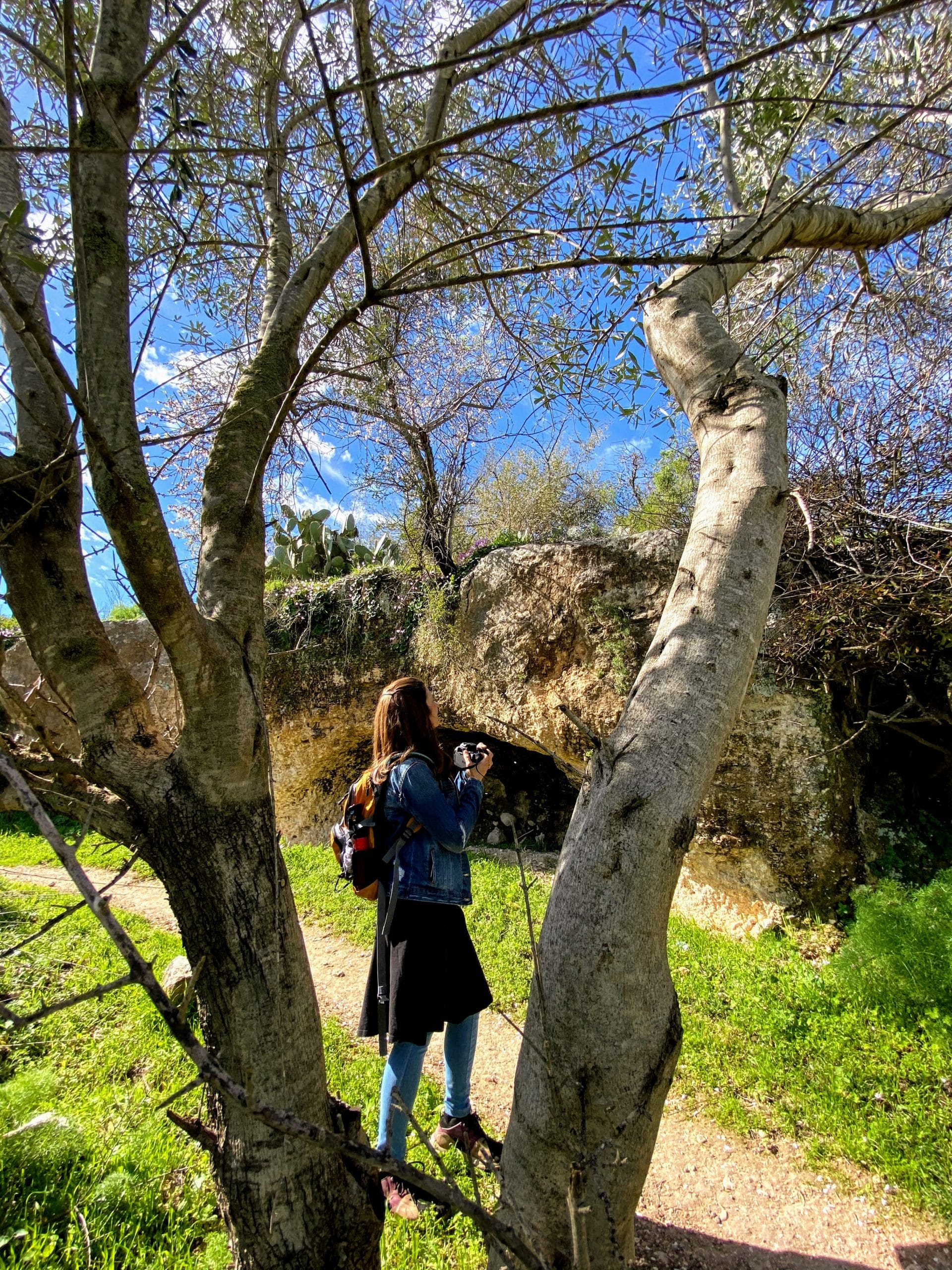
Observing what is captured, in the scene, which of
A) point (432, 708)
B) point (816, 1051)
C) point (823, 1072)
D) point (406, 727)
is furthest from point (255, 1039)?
point (816, 1051)

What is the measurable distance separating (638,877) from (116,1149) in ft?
9.79

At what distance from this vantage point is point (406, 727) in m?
2.74

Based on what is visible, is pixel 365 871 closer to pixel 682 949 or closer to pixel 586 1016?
pixel 586 1016

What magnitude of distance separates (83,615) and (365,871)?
1449 millimetres

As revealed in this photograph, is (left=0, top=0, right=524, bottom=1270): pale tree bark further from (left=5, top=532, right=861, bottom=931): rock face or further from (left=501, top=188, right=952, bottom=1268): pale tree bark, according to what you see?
(left=501, top=188, right=952, bottom=1268): pale tree bark

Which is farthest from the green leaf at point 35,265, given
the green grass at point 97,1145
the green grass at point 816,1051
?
the green grass at point 816,1051

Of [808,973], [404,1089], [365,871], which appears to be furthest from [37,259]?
[808,973]

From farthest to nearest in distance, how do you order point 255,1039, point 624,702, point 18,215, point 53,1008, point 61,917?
point 624,702 → point 255,1039 → point 61,917 → point 18,215 → point 53,1008

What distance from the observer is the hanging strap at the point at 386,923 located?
8.29ft

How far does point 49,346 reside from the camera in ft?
4.25

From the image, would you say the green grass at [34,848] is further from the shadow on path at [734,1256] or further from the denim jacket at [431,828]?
the shadow on path at [734,1256]

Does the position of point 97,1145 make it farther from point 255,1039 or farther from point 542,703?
point 542,703

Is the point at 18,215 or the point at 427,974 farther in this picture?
the point at 427,974

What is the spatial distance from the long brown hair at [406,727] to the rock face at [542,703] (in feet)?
1.63
